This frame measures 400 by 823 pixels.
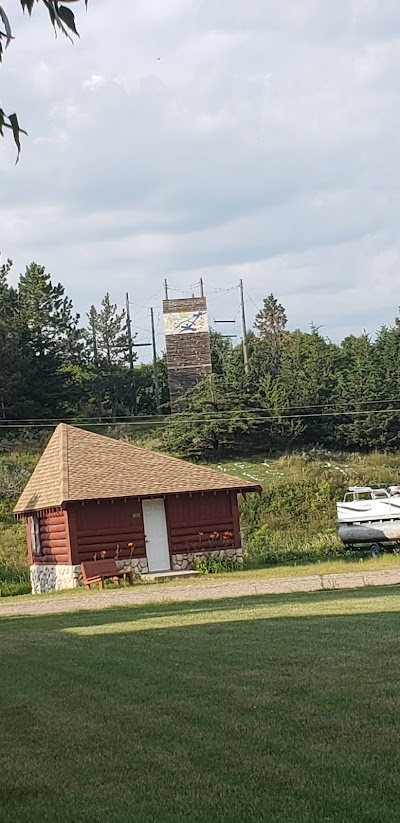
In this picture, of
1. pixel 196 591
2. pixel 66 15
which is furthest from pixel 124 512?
pixel 66 15

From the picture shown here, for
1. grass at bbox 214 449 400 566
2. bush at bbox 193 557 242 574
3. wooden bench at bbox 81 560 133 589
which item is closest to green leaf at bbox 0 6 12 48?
wooden bench at bbox 81 560 133 589

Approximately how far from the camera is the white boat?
97.7 feet

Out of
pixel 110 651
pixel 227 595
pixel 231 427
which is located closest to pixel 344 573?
pixel 227 595

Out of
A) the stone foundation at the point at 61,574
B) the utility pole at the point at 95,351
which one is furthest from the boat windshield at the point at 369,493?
the utility pole at the point at 95,351

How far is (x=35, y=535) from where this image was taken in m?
30.3

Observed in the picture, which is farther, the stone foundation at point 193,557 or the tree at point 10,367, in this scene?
the tree at point 10,367

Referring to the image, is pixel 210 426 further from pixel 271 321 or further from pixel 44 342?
pixel 271 321

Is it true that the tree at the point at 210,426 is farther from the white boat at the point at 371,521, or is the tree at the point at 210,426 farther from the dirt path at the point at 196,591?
the dirt path at the point at 196,591

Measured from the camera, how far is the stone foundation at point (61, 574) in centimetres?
2664

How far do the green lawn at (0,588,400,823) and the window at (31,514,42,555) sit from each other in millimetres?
18816

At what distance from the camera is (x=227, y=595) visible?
19.8 metres

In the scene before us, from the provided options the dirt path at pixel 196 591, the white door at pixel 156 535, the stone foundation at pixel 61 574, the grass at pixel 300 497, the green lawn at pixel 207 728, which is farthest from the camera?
the grass at pixel 300 497

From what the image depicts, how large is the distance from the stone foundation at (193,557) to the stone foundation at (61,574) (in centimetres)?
92

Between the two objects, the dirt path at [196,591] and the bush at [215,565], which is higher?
the dirt path at [196,591]
